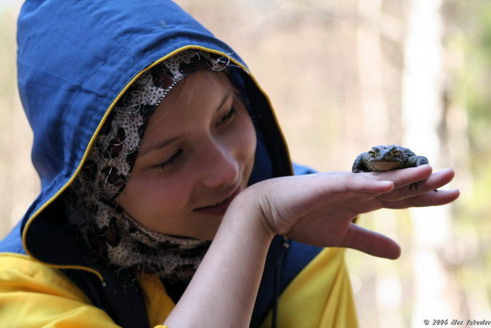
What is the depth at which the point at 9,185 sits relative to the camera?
7.75 meters

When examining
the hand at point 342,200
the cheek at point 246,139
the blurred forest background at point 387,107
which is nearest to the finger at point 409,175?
the hand at point 342,200

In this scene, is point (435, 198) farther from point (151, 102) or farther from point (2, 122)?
point (2, 122)

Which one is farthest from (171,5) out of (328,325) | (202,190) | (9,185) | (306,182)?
(9,185)

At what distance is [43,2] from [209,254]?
2.73ft

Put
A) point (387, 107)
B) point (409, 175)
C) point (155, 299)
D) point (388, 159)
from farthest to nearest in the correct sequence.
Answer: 1. point (387, 107)
2. point (155, 299)
3. point (388, 159)
4. point (409, 175)

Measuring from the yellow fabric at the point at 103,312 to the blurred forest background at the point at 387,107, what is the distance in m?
2.69

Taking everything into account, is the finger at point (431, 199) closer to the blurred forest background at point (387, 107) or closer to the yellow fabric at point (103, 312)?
the yellow fabric at point (103, 312)

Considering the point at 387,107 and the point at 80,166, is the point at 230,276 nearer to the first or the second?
the point at 80,166

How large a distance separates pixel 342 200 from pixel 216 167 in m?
0.31

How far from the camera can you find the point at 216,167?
1.43 metres

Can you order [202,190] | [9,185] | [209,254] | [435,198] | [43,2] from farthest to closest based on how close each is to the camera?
1. [9,185]
2. [43,2]
3. [202,190]
4. [209,254]
5. [435,198]

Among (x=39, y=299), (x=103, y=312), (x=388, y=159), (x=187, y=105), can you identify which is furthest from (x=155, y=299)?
(x=388, y=159)

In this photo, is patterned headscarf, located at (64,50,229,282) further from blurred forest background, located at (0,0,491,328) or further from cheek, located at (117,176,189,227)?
blurred forest background, located at (0,0,491,328)

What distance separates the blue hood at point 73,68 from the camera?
1.38 meters
